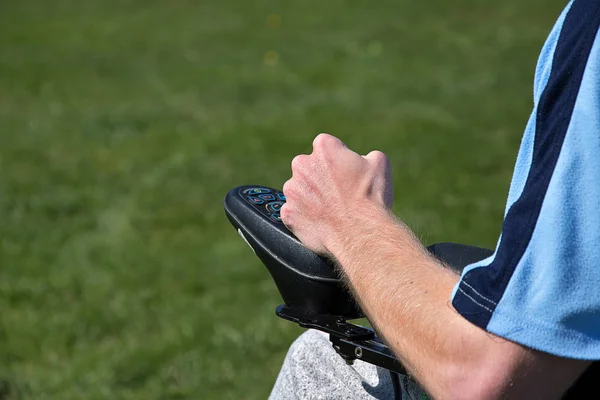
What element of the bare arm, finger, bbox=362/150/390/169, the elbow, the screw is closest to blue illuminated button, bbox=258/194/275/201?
the bare arm

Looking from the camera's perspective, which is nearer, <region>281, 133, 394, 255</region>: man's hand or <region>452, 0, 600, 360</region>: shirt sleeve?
<region>452, 0, 600, 360</region>: shirt sleeve

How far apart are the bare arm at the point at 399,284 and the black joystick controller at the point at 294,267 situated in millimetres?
30

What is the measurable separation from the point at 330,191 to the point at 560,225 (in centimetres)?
55

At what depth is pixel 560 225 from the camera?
1218 millimetres

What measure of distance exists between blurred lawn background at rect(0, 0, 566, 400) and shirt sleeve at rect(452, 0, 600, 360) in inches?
22.5

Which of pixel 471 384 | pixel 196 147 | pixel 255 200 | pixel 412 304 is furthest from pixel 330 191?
pixel 196 147

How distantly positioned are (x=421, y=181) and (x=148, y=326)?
2.39 m

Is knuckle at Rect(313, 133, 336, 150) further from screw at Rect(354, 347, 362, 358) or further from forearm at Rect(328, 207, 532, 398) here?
screw at Rect(354, 347, 362, 358)

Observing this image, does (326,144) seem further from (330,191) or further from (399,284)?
(399,284)

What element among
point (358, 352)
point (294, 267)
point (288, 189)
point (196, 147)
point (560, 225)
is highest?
point (560, 225)

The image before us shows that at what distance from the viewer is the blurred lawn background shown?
417 cm

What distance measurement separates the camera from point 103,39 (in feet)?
32.6

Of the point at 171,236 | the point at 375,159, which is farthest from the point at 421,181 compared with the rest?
the point at 375,159

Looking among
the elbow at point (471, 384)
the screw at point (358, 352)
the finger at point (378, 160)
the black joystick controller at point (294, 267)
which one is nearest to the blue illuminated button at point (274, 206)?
the black joystick controller at point (294, 267)
